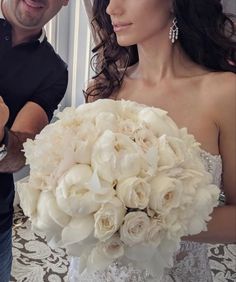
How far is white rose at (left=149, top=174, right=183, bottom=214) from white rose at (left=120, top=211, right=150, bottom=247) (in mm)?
21

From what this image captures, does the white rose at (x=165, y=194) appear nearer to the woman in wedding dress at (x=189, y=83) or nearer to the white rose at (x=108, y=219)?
the white rose at (x=108, y=219)

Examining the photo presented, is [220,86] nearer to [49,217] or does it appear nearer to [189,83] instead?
[189,83]

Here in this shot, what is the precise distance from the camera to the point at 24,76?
80cm

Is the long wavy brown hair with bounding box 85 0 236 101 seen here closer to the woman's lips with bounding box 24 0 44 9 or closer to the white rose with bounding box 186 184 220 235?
the woman's lips with bounding box 24 0 44 9

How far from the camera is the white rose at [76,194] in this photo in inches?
18.7

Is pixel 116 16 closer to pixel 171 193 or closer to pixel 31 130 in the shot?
pixel 31 130

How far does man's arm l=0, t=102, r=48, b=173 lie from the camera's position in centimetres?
75

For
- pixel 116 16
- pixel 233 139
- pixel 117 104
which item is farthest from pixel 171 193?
pixel 116 16

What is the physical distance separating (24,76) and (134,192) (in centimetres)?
44

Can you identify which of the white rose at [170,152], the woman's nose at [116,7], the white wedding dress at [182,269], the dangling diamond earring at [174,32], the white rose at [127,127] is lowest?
the white wedding dress at [182,269]

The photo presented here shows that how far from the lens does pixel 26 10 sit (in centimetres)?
75

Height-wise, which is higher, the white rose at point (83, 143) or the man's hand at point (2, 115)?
the white rose at point (83, 143)

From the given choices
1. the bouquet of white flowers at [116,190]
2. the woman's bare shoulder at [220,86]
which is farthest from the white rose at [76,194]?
the woman's bare shoulder at [220,86]

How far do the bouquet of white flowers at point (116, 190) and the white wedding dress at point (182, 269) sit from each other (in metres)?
0.24
